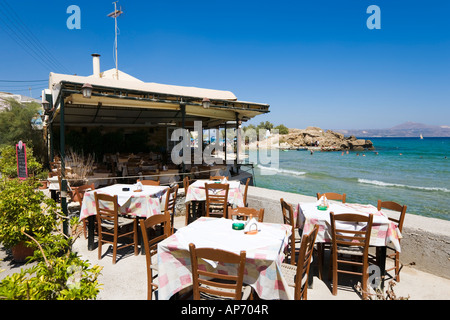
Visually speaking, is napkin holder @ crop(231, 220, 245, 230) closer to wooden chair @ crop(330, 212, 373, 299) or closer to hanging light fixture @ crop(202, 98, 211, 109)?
wooden chair @ crop(330, 212, 373, 299)

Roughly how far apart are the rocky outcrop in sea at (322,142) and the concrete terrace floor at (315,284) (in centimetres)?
5823

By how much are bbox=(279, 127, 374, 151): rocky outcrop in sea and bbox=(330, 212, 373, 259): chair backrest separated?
2312 inches

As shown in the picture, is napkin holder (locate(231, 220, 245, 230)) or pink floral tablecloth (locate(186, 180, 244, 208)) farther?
pink floral tablecloth (locate(186, 180, 244, 208))

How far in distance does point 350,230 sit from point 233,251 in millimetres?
1568

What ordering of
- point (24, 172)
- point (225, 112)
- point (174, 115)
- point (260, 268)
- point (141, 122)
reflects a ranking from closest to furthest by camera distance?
point (260, 268) → point (24, 172) → point (225, 112) → point (174, 115) → point (141, 122)

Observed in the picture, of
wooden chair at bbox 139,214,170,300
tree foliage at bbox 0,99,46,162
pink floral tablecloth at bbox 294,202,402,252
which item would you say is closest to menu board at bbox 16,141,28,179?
wooden chair at bbox 139,214,170,300

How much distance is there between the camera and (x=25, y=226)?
363 centimetres

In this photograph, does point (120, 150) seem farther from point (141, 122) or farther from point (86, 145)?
point (141, 122)

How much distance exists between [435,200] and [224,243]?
1751 centimetres

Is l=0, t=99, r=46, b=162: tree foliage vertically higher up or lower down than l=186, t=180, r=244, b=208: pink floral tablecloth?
higher up

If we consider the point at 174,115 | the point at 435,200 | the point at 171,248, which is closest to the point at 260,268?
the point at 171,248

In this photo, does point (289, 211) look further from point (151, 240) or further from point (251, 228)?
point (151, 240)

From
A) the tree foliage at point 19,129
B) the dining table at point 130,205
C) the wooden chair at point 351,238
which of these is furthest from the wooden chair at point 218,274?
the tree foliage at point 19,129

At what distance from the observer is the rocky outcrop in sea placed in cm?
6188
